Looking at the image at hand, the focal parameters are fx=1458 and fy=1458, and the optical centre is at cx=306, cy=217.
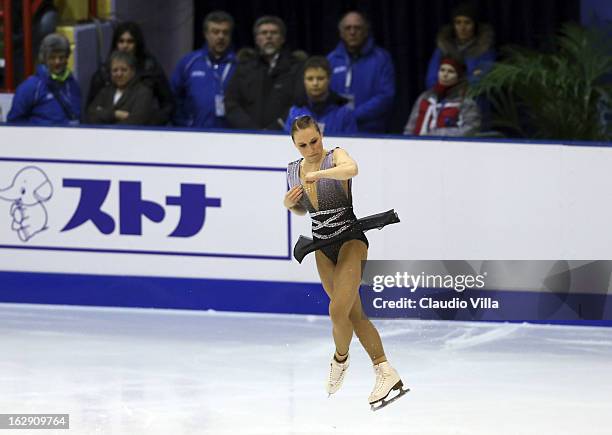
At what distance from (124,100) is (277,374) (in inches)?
113

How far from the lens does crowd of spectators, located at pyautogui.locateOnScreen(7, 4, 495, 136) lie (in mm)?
9977

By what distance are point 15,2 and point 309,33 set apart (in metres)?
2.64

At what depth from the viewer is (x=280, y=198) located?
954 centimetres

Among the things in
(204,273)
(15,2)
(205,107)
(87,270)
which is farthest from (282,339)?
(15,2)

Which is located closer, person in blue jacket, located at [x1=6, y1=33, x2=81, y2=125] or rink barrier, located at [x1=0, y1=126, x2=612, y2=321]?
rink barrier, located at [x1=0, y1=126, x2=612, y2=321]

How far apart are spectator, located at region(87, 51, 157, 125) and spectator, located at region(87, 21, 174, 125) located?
3.3 inches

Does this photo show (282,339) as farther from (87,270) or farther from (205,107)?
(205,107)

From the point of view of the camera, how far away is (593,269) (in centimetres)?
926

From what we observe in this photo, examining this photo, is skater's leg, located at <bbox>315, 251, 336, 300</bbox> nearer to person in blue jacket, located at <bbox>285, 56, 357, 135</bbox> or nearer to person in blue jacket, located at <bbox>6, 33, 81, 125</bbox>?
person in blue jacket, located at <bbox>285, 56, 357, 135</bbox>

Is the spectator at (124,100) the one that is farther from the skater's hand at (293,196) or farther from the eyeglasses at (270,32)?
the skater's hand at (293,196)

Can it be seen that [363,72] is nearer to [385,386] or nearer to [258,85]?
Answer: [258,85]

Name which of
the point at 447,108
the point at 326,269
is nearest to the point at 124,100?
the point at 447,108
